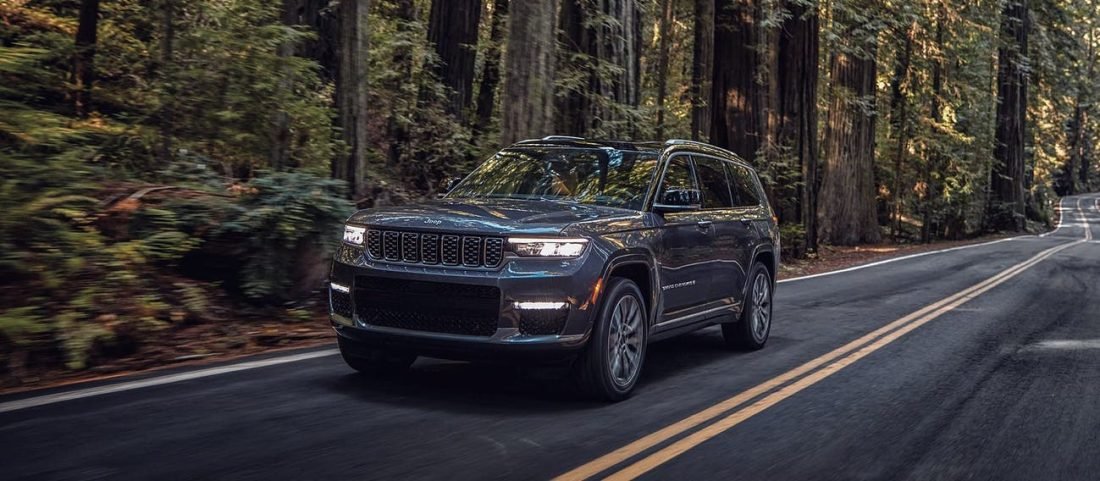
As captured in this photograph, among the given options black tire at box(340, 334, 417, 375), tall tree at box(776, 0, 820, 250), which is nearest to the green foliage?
black tire at box(340, 334, 417, 375)

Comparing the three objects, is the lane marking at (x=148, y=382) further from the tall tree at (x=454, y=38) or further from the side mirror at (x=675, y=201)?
the tall tree at (x=454, y=38)

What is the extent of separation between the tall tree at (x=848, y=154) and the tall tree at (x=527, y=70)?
18089 millimetres

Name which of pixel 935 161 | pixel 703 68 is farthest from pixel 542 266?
pixel 935 161

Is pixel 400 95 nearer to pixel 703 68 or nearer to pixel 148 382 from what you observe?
pixel 703 68

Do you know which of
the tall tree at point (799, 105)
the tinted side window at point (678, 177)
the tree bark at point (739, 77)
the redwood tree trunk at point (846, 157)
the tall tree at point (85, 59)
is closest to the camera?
the tinted side window at point (678, 177)

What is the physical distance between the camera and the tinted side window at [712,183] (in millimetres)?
9102

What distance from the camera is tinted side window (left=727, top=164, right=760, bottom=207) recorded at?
32.5ft

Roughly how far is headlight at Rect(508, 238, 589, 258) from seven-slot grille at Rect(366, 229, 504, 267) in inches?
4.3

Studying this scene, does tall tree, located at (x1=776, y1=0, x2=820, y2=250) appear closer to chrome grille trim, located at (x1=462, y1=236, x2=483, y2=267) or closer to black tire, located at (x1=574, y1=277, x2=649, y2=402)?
black tire, located at (x1=574, y1=277, x2=649, y2=402)

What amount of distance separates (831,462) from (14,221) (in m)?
5.98

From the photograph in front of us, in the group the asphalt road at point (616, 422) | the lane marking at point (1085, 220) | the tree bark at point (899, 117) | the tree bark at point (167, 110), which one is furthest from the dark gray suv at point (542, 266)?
the lane marking at point (1085, 220)

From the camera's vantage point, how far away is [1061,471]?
5855mm

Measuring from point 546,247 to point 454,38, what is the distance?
15.6m

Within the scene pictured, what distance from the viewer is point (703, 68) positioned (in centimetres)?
2302
